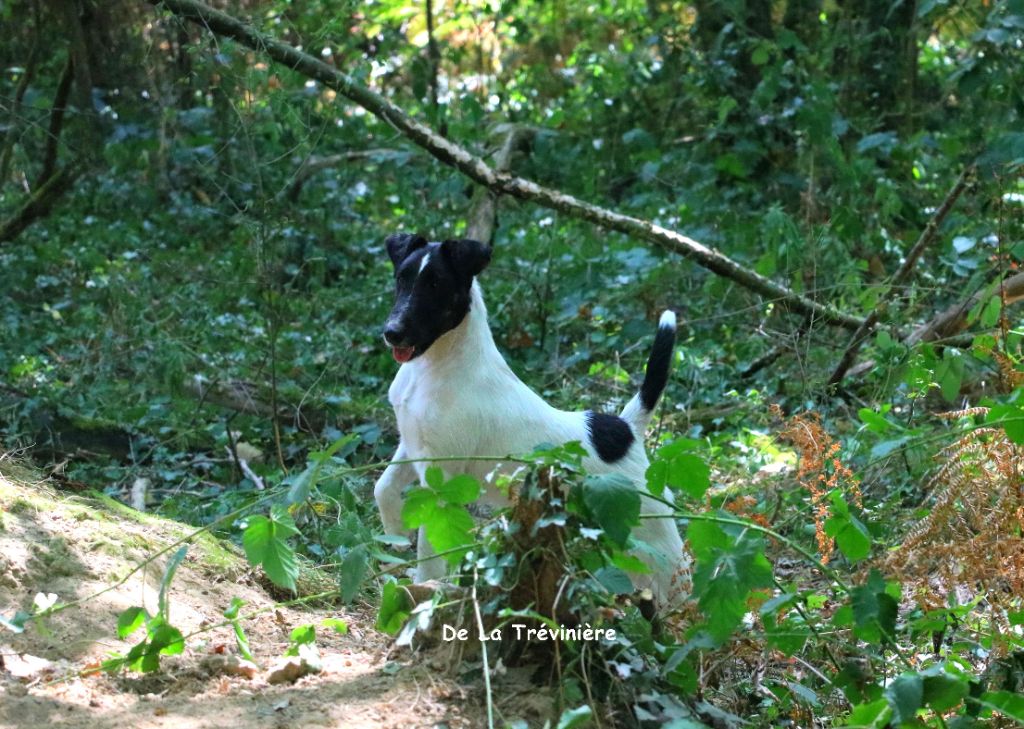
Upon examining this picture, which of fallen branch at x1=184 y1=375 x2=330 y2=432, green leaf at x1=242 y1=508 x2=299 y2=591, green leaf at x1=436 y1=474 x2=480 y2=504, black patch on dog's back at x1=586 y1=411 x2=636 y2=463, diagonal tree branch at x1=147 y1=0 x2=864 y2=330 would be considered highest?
diagonal tree branch at x1=147 y1=0 x2=864 y2=330

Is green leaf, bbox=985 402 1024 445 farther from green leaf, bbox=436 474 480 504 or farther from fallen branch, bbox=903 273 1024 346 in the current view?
fallen branch, bbox=903 273 1024 346

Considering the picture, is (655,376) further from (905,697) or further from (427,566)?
(905,697)

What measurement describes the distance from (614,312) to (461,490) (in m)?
5.94

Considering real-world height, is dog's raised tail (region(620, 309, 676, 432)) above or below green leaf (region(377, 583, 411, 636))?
above

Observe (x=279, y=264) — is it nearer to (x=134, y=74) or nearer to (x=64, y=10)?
(x=134, y=74)

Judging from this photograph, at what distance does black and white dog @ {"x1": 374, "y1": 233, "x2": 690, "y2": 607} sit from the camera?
518cm

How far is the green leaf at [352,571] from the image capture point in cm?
366

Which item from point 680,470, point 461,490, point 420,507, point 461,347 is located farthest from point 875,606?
point 461,347

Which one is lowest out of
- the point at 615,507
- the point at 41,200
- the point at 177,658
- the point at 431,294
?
the point at 177,658

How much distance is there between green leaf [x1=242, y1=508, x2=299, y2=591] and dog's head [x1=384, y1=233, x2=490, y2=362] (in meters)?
1.73

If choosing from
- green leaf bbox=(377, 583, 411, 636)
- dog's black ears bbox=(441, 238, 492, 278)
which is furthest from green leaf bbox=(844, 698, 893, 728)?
dog's black ears bbox=(441, 238, 492, 278)

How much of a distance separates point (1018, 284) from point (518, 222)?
5.25 meters

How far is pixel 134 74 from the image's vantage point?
33.0 feet

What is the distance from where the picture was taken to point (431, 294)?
5309 mm
